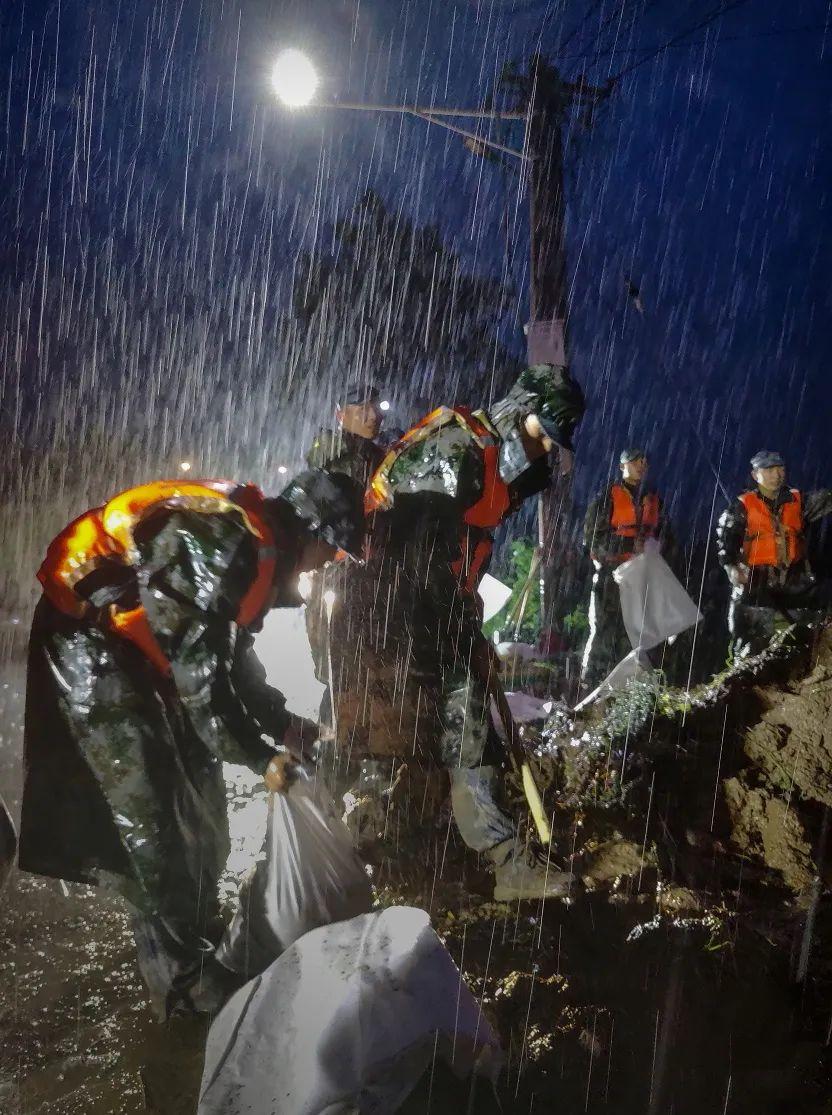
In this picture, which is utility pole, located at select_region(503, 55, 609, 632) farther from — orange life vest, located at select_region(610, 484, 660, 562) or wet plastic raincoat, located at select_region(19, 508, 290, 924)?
wet plastic raincoat, located at select_region(19, 508, 290, 924)

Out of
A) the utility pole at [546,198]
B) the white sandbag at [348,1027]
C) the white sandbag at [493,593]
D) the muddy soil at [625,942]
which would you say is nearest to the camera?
the white sandbag at [348,1027]

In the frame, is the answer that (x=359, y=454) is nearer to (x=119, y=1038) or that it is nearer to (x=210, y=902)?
(x=210, y=902)

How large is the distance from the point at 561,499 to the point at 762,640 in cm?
379

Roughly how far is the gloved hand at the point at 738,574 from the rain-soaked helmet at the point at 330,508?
11.9 ft

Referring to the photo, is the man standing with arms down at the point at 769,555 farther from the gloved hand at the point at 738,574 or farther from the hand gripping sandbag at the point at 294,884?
the hand gripping sandbag at the point at 294,884

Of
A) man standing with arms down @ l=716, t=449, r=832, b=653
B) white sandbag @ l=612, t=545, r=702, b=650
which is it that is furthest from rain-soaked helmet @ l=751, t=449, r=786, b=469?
white sandbag @ l=612, t=545, r=702, b=650

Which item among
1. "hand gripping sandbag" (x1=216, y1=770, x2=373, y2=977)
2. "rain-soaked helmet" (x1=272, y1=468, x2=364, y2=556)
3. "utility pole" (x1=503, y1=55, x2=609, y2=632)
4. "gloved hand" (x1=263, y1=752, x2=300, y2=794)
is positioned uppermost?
"utility pole" (x1=503, y1=55, x2=609, y2=632)

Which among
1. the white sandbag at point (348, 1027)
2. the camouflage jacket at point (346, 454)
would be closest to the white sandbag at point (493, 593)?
the camouflage jacket at point (346, 454)

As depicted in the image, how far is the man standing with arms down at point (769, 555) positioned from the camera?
5.00m

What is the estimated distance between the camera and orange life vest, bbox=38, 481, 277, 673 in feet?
7.89

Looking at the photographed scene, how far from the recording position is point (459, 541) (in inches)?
144

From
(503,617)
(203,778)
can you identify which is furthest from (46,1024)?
(503,617)

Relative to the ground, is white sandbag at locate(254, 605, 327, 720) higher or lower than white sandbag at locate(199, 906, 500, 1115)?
lower

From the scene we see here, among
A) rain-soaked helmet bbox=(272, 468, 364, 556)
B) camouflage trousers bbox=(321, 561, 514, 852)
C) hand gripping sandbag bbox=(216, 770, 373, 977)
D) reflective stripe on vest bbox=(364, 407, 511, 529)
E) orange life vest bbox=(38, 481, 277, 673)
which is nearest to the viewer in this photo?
hand gripping sandbag bbox=(216, 770, 373, 977)
